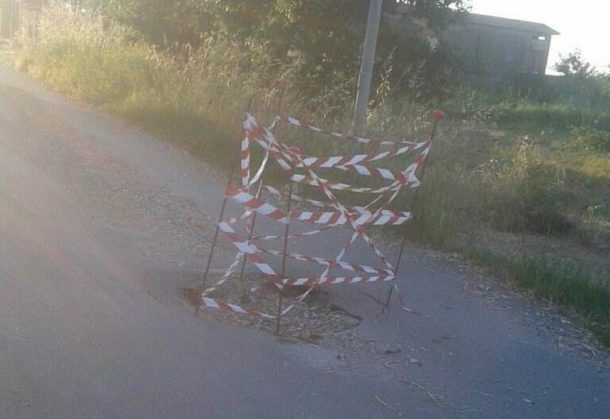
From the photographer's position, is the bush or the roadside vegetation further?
the bush

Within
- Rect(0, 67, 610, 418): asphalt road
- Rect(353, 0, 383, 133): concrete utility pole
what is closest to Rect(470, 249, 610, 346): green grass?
Rect(0, 67, 610, 418): asphalt road

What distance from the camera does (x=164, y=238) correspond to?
9.32 meters

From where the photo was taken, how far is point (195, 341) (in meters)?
6.68

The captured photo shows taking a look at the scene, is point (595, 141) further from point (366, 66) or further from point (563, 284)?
point (563, 284)

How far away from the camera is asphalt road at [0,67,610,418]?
5.71 meters

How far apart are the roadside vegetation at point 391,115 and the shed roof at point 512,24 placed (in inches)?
716

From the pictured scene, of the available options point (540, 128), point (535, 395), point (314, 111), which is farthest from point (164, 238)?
point (540, 128)

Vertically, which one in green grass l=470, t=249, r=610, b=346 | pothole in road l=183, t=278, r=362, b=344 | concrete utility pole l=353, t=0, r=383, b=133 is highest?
concrete utility pole l=353, t=0, r=383, b=133

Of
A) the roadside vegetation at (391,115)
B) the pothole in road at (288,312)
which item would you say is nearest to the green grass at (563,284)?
the roadside vegetation at (391,115)

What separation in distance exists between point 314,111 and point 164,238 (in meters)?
7.60

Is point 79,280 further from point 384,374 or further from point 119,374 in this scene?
point 384,374

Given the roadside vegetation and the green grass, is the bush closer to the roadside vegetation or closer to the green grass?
the roadside vegetation

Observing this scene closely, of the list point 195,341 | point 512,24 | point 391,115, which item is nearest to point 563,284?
point 195,341

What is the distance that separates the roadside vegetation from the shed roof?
1818 cm
